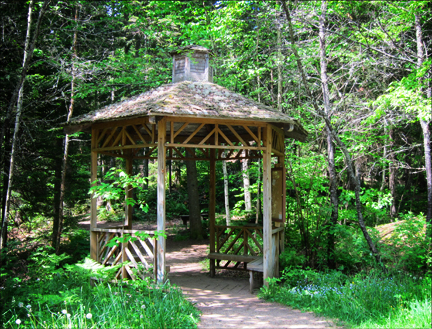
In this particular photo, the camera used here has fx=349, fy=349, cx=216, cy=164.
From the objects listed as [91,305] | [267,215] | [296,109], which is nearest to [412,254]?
[267,215]

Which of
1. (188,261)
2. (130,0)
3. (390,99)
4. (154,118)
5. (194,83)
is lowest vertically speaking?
(188,261)

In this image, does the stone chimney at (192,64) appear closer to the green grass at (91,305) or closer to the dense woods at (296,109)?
the dense woods at (296,109)

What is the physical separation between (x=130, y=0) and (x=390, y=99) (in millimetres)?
9944

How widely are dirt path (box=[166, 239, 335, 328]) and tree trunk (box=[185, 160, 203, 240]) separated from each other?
3.81 meters

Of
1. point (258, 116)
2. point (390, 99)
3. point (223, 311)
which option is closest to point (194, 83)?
point (258, 116)

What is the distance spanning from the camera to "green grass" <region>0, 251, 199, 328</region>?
504 cm

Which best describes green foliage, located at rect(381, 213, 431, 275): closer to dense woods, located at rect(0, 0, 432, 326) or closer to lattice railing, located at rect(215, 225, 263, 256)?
dense woods, located at rect(0, 0, 432, 326)

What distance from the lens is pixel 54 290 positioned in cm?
613

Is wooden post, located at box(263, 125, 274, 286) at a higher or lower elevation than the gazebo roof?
lower

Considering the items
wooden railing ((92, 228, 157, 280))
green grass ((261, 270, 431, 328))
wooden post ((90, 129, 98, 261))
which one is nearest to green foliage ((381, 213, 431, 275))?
green grass ((261, 270, 431, 328))

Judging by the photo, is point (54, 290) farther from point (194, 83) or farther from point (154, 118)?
point (194, 83)

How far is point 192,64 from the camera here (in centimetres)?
909

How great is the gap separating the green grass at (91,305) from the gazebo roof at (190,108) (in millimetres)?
2890

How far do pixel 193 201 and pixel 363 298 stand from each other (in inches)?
360
